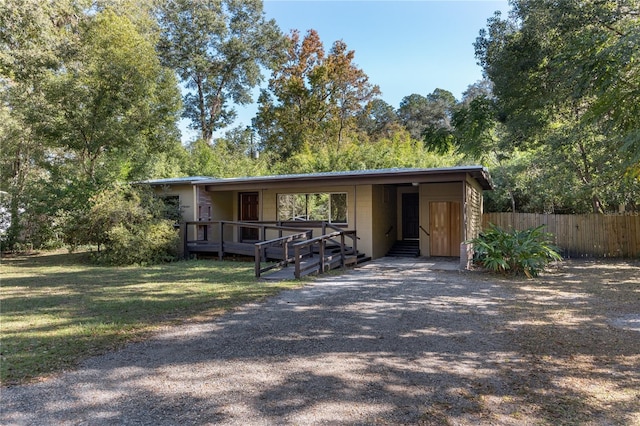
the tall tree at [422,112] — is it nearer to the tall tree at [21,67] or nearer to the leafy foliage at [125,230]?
the leafy foliage at [125,230]

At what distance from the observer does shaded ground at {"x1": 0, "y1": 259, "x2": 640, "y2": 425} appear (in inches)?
118

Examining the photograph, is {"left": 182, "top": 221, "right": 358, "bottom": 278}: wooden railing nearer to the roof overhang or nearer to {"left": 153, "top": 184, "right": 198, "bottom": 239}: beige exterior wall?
{"left": 153, "top": 184, "right": 198, "bottom": 239}: beige exterior wall

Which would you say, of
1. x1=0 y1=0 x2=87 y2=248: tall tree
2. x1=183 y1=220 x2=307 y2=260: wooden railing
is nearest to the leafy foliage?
x1=183 y1=220 x2=307 y2=260: wooden railing

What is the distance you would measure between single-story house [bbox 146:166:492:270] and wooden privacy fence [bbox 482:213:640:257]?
3083 mm

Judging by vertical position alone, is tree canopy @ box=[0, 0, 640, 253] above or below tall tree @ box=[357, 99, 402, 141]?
below

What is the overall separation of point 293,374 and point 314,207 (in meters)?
10.7

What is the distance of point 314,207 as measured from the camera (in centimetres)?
1430

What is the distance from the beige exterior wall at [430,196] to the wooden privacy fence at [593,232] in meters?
3.85

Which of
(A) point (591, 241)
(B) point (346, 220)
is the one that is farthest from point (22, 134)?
(A) point (591, 241)

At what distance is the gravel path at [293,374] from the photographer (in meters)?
3.00

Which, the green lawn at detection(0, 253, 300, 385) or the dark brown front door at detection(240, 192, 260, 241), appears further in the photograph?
the dark brown front door at detection(240, 192, 260, 241)

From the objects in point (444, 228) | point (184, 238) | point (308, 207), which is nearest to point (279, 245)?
point (308, 207)

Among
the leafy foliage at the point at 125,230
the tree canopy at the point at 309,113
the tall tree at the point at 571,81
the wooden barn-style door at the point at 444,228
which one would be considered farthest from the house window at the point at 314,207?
the tall tree at the point at 571,81

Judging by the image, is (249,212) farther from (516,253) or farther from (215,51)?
(215,51)
